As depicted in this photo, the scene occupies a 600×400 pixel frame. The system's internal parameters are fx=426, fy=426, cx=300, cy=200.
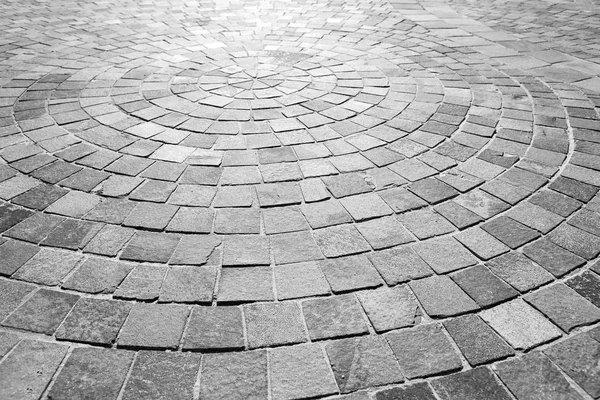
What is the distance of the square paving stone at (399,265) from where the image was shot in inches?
96.9

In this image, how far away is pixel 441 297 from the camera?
2324 mm

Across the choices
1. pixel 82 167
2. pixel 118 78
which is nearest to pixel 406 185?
pixel 82 167

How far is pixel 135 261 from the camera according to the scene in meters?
2.54

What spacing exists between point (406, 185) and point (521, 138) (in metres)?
1.39

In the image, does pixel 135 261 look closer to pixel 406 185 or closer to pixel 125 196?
pixel 125 196

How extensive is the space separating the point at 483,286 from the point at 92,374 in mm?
2045

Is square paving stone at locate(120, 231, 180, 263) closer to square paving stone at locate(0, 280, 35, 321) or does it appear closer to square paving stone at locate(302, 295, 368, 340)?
square paving stone at locate(0, 280, 35, 321)

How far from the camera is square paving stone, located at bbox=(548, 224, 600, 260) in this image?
8.59 feet

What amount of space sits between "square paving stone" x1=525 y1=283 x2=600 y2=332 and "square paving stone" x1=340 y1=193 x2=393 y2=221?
3.42 feet

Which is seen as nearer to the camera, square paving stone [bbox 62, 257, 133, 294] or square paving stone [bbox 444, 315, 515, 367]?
square paving stone [bbox 444, 315, 515, 367]

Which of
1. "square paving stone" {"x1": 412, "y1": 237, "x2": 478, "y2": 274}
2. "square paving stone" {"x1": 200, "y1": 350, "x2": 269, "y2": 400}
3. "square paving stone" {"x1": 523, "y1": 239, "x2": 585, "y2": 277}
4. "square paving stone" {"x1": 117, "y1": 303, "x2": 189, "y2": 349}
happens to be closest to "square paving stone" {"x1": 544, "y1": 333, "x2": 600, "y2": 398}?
"square paving stone" {"x1": 523, "y1": 239, "x2": 585, "y2": 277}

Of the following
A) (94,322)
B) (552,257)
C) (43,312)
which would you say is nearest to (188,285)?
(94,322)

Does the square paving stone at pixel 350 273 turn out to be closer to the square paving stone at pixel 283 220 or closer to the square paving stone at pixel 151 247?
the square paving stone at pixel 283 220

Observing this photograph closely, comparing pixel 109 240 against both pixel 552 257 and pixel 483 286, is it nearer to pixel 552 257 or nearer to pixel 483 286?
pixel 483 286
